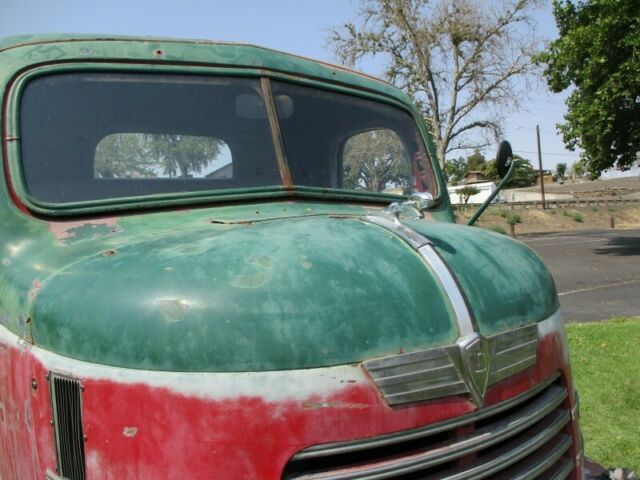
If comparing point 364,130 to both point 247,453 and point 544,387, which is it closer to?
point 544,387

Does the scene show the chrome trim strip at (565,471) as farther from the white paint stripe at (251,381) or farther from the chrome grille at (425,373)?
the white paint stripe at (251,381)

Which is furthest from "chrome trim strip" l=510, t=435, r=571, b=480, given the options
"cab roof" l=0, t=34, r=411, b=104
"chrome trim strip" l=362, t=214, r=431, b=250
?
"cab roof" l=0, t=34, r=411, b=104

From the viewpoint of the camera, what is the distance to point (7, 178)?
2.30 m

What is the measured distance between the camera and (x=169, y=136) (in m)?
2.65

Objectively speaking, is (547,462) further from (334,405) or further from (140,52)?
(140,52)

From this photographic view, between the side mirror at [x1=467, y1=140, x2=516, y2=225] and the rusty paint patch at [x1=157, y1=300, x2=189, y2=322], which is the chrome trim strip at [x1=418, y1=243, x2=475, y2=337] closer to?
the rusty paint patch at [x1=157, y1=300, x2=189, y2=322]

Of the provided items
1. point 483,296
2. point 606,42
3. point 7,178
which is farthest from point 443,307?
point 606,42

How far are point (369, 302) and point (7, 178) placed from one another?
1425mm

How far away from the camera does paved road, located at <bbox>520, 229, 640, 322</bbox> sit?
30.4 ft

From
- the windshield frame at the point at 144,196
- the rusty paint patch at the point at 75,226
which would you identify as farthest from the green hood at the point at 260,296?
the windshield frame at the point at 144,196

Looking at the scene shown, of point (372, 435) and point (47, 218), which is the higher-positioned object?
point (47, 218)

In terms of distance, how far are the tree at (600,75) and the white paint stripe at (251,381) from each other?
17.5m

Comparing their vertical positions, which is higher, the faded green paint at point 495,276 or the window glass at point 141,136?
the window glass at point 141,136

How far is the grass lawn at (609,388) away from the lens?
414 cm
